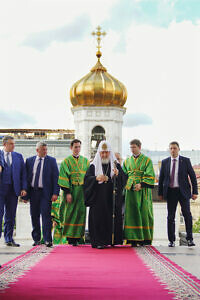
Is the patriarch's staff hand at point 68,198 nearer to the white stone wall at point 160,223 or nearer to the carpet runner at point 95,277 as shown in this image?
the carpet runner at point 95,277

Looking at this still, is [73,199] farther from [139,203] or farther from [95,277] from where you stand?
[95,277]

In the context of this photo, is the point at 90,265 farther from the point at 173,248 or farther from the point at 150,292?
the point at 173,248

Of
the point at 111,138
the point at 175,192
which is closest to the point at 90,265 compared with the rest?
the point at 175,192

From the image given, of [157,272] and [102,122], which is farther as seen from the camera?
[102,122]

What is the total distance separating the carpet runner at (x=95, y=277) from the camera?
3.43 meters

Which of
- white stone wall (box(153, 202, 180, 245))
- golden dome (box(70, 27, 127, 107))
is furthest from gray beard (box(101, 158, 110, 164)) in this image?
golden dome (box(70, 27, 127, 107))

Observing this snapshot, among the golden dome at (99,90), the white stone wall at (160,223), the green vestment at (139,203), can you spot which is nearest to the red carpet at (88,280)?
the green vestment at (139,203)

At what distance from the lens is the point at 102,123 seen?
78.5ft

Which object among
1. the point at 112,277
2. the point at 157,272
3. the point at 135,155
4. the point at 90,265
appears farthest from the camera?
the point at 135,155

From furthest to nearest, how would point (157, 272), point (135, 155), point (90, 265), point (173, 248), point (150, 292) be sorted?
point (135, 155) < point (173, 248) < point (90, 265) < point (157, 272) < point (150, 292)

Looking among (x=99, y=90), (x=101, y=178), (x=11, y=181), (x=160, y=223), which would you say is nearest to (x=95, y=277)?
(x=101, y=178)

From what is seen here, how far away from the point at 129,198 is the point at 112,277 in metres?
3.28

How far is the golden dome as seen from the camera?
23.8 meters

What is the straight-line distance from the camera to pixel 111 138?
77.6ft
